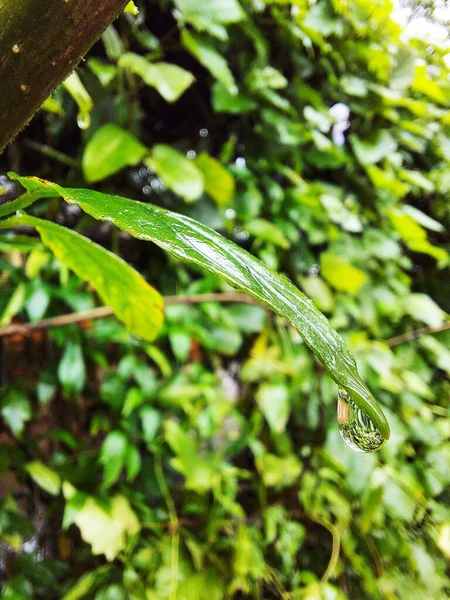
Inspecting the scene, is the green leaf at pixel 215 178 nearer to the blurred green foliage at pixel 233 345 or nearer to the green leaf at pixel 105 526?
the blurred green foliage at pixel 233 345

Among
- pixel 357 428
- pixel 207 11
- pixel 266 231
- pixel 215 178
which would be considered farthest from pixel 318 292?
pixel 357 428

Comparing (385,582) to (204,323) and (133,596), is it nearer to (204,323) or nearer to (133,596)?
(133,596)

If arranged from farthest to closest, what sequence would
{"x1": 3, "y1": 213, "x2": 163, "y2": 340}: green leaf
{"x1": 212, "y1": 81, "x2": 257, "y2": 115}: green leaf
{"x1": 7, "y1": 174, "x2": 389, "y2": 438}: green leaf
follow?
1. {"x1": 212, "y1": 81, "x2": 257, "y2": 115}: green leaf
2. {"x1": 3, "y1": 213, "x2": 163, "y2": 340}: green leaf
3. {"x1": 7, "y1": 174, "x2": 389, "y2": 438}: green leaf

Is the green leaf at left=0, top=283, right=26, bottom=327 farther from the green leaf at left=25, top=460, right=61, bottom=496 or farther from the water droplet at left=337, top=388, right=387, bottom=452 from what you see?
the water droplet at left=337, top=388, right=387, bottom=452

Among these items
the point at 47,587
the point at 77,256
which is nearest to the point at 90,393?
the point at 47,587

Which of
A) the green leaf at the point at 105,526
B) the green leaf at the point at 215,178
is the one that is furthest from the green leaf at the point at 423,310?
the green leaf at the point at 105,526

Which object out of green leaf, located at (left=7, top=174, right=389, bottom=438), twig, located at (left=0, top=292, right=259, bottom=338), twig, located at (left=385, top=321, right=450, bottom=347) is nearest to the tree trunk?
green leaf, located at (left=7, top=174, right=389, bottom=438)
